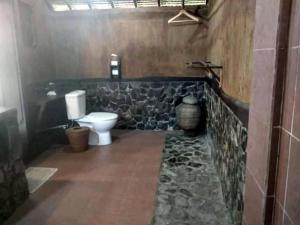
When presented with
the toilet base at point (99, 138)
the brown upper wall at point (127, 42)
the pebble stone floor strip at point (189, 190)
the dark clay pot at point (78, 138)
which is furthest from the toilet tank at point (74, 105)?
the pebble stone floor strip at point (189, 190)

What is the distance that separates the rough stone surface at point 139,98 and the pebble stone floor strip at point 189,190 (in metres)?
0.91

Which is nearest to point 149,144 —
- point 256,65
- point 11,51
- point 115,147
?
point 115,147

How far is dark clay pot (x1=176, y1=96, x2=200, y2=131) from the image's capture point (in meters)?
3.97

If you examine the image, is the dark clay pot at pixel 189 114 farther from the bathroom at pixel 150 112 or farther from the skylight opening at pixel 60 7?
the skylight opening at pixel 60 7

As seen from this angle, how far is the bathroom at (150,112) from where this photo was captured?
0.91m

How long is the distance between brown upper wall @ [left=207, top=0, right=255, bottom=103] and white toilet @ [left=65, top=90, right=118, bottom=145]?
1.83m

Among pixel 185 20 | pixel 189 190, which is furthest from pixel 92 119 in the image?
pixel 185 20

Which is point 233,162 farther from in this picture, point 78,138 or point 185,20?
point 185,20

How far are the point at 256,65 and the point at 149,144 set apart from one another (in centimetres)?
291

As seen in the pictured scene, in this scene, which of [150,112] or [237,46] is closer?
[237,46]

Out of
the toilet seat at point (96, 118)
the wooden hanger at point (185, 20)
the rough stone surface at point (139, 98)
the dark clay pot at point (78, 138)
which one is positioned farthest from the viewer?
the rough stone surface at point (139, 98)

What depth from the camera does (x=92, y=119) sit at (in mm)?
3668

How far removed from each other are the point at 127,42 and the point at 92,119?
58.5 inches

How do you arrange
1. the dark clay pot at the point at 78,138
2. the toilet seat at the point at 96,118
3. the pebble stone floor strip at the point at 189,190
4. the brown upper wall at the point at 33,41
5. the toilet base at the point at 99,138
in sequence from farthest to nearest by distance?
the toilet base at the point at 99,138 → the toilet seat at the point at 96,118 → the dark clay pot at the point at 78,138 → the brown upper wall at the point at 33,41 → the pebble stone floor strip at the point at 189,190
